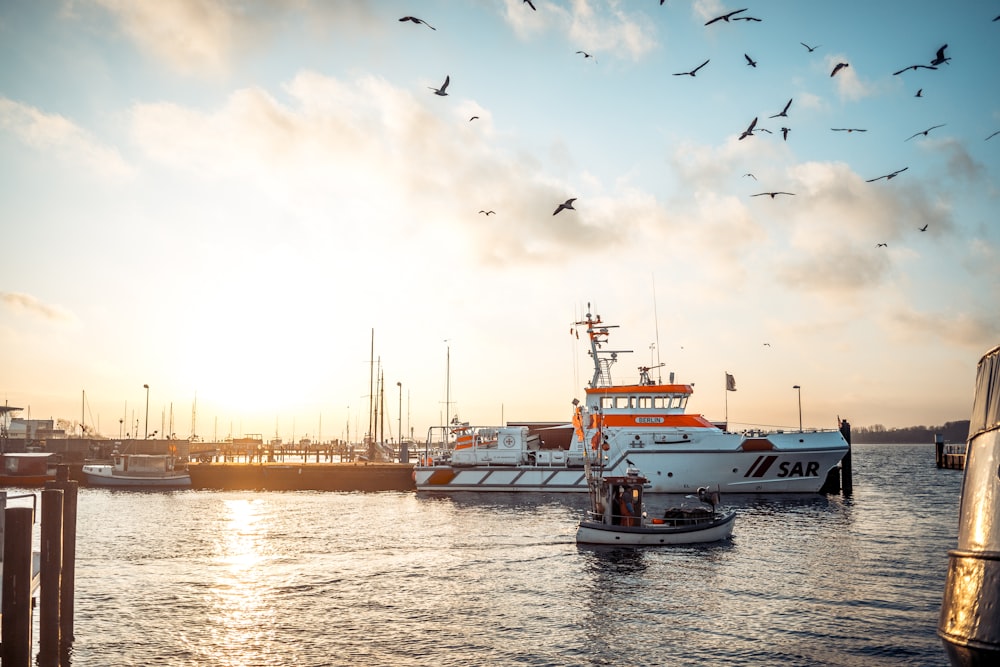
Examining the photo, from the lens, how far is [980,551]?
256 inches

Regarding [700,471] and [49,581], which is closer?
[49,581]

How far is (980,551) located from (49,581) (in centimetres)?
1414

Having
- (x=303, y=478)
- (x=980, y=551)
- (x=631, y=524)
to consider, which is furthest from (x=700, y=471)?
(x=980, y=551)

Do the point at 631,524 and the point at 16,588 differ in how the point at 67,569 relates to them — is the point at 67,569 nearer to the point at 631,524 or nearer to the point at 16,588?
the point at 16,588

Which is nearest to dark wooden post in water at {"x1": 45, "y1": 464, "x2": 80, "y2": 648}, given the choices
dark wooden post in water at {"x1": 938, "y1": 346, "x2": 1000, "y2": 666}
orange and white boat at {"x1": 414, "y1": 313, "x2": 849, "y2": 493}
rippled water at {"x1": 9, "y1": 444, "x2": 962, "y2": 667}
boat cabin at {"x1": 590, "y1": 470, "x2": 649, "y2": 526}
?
rippled water at {"x1": 9, "y1": 444, "x2": 962, "y2": 667}

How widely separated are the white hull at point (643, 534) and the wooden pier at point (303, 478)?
1438 inches

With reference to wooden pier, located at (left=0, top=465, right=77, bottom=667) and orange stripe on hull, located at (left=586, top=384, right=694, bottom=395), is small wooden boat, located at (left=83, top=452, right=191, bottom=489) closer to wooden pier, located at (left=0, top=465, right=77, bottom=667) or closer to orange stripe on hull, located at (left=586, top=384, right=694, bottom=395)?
orange stripe on hull, located at (left=586, top=384, right=694, bottom=395)

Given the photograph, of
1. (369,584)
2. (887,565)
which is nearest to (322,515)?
(369,584)

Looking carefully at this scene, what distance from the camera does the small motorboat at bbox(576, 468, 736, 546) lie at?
2832 centimetres

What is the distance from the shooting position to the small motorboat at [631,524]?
92.9 feet

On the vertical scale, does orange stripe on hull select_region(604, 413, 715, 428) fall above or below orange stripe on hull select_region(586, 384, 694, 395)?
below

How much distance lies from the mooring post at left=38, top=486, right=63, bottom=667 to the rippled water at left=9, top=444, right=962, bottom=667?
2.48m

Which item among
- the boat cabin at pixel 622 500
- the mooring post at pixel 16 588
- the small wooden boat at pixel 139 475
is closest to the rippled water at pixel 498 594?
the boat cabin at pixel 622 500

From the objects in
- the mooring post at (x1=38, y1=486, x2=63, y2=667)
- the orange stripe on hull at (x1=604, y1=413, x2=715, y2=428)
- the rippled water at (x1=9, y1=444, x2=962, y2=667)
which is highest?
the orange stripe on hull at (x1=604, y1=413, x2=715, y2=428)
